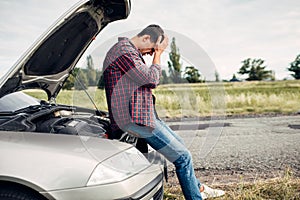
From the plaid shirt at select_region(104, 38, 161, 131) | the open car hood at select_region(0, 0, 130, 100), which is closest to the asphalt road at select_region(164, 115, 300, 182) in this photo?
the plaid shirt at select_region(104, 38, 161, 131)

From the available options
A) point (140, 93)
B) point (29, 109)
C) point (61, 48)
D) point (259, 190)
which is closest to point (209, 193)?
point (259, 190)

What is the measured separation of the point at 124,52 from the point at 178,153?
954 millimetres

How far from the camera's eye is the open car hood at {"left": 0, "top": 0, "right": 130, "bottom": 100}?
2359 millimetres

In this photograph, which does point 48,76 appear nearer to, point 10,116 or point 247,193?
point 10,116

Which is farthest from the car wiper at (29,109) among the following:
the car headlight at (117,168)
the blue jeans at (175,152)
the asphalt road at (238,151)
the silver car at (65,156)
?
the asphalt road at (238,151)

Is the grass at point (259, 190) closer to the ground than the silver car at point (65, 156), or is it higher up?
closer to the ground

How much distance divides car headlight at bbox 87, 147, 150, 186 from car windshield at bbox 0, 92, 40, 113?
122 cm

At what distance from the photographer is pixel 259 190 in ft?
11.2

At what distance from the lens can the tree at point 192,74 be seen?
9.38 ft

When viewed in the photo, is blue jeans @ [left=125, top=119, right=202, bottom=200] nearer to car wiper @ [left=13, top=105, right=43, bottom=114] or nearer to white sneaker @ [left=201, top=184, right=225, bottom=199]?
white sneaker @ [left=201, top=184, right=225, bottom=199]

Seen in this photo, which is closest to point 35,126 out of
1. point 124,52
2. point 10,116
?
point 10,116

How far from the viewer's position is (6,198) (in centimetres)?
199

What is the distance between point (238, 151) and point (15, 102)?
3771mm

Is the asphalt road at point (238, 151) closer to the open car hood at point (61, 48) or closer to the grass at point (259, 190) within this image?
the grass at point (259, 190)
